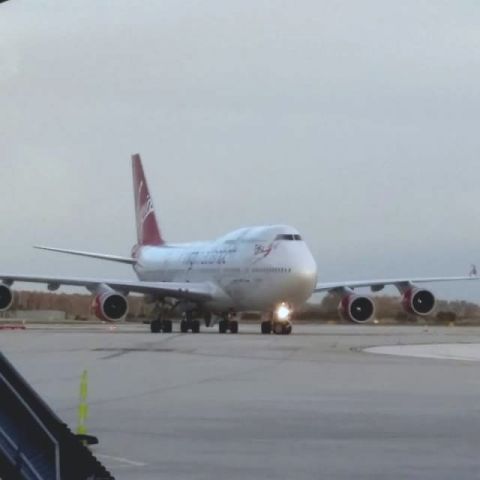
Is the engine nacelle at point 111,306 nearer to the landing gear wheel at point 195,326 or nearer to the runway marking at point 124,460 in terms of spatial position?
the landing gear wheel at point 195,326

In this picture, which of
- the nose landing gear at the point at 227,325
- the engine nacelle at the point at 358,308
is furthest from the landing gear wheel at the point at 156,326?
the engine nacelle at the point at 358,308

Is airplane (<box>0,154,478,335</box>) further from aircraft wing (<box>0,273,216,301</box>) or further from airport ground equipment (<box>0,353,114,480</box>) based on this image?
airport ground equipment (<box>0,353,114,480</box>)

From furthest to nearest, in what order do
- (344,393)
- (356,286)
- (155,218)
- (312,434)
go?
(155,218) → (356,286) → (344,393) → (312,434)

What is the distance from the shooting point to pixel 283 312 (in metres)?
53.5

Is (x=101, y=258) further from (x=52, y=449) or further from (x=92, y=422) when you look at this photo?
(x=52, y=449)

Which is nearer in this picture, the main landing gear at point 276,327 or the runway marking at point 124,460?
the runway marking at point 124,460

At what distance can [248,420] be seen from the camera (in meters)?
15.7

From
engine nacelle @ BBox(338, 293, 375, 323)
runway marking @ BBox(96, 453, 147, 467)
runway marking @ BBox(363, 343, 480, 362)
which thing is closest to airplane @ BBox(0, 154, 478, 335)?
engine nacelle @ BBox(338, 293, 375, 323)

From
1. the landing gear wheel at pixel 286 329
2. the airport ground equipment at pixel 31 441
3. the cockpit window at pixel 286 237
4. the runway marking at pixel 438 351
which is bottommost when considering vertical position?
the airport ground equipment at pixel 31 441

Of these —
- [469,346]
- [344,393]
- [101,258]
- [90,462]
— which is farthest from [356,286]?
[90,462]

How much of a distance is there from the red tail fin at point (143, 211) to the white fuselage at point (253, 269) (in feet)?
27.6

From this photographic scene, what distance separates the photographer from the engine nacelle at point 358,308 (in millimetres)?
58656

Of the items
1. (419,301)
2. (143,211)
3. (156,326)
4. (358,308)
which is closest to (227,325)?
(156,326)

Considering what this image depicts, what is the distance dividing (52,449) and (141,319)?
77.0 metres
